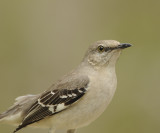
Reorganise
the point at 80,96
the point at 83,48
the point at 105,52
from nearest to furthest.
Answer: the point at 80,96
the point at 105,52
the point at 83,48

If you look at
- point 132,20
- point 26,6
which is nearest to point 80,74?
point 132,20

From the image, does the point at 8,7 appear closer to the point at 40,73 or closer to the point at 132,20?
the point at 40,73

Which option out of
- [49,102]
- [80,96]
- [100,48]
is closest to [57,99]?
[49,102]

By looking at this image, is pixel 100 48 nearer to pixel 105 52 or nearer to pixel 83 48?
pixel 105 52

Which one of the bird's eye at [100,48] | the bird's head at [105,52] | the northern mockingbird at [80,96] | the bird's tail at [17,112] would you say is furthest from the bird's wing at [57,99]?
the bird's eye at [100,48]

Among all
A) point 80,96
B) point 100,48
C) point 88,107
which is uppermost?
point 100,48

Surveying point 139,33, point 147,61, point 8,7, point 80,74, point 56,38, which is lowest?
point 80,74

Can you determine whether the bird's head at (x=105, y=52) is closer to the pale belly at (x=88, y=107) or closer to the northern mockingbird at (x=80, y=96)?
the northern mockingbird at (x=80, y=96)
